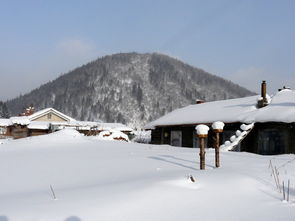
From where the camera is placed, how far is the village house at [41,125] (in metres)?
43.4


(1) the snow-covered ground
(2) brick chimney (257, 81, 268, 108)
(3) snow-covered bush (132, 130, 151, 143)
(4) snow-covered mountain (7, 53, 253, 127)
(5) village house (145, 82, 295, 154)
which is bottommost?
(1) the snow-covered ground

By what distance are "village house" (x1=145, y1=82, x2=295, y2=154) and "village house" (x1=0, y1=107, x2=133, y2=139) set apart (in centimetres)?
1619

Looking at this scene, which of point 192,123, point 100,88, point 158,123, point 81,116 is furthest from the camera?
point 100,88

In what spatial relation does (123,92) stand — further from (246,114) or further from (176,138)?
(246,114)

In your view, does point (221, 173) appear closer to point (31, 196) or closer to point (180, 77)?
point (31, 196)

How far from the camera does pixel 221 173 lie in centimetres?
583

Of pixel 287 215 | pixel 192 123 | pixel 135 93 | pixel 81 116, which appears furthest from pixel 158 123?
pixel 135 93

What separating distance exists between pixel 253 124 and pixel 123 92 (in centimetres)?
14001

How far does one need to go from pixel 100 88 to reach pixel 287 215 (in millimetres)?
155570

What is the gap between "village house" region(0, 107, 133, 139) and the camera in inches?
1710

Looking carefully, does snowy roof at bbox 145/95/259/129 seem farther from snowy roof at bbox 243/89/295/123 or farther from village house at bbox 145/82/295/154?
snowy roof at bbox 243/89/295/123

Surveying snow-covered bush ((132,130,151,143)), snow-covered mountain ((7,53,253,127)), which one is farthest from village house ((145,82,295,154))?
snow-covered mountain ((7,53,253,127))

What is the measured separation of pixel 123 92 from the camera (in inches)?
6176

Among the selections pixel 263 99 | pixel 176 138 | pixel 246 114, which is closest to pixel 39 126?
pixel 176 138
